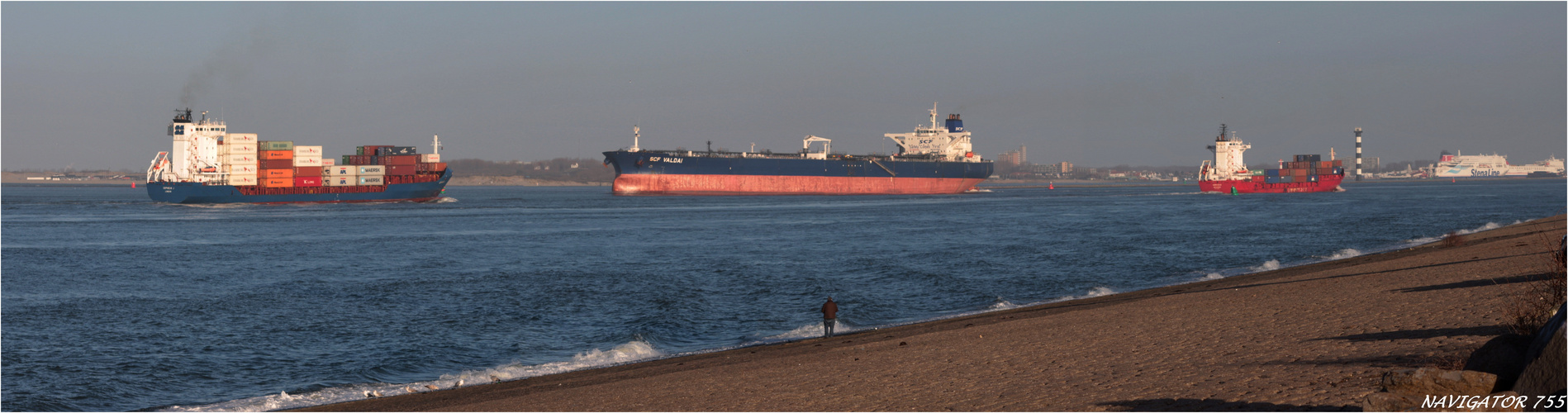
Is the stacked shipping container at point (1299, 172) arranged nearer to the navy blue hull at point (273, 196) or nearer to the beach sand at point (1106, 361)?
the navy blue hull at point (273, 196)

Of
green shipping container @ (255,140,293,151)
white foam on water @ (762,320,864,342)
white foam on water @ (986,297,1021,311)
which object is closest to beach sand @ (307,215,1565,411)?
white foam on water @ (762,320,864,342)

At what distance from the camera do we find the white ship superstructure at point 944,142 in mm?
124812

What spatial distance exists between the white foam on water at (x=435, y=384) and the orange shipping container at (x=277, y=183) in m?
78.9

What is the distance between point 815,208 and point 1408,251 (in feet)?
178

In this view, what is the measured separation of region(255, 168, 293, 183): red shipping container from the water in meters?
20.7

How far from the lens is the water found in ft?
54.5

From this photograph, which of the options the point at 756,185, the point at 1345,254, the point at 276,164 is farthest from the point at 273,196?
the point at 1345,254

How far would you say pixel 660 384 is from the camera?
12.6 meters

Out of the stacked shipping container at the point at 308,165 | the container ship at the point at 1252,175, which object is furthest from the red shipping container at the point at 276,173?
the container ship at the point at 1252,175

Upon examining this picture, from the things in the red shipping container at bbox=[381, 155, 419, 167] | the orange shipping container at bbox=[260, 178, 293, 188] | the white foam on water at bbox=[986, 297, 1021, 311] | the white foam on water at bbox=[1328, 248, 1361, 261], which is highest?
the red shipping container at bbox=[381, 155, 419, 167]

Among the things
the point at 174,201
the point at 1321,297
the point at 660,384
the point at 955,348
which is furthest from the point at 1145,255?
the point at 174,201

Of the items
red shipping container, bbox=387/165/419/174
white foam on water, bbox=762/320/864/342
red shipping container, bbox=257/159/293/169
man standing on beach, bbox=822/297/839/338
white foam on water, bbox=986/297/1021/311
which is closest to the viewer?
man standing on beach, bbox=822/297/839/338

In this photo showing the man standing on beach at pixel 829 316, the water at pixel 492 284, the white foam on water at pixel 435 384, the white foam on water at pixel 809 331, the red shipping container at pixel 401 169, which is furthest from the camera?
the red shipping container at pixel 401 169

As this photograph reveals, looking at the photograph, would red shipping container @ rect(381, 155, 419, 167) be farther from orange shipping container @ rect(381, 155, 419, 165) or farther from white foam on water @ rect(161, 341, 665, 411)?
white foam on water @ rect(161, 341, 665, 411)
